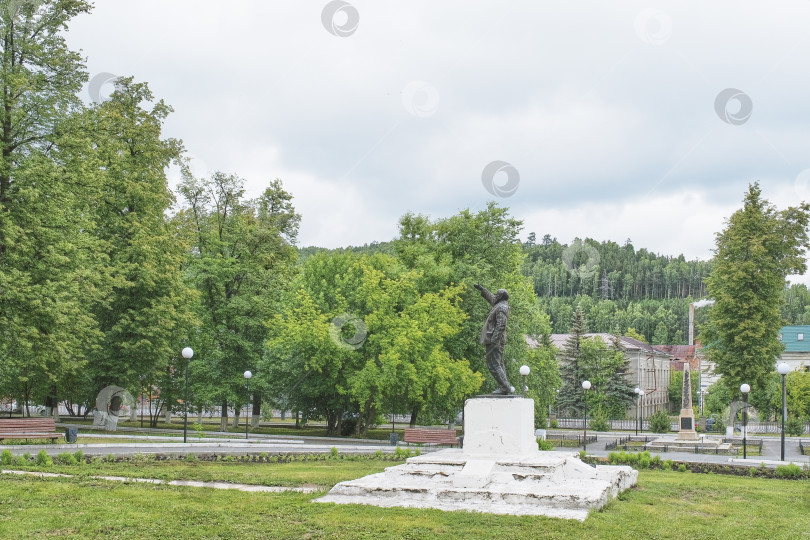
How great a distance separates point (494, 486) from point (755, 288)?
104ft

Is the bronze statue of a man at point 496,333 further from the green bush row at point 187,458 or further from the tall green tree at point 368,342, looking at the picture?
the tall green tree at point 368,342

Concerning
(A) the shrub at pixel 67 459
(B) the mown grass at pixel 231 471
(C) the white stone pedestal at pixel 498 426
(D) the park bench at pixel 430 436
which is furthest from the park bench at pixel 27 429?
(C) the white stone pedestal at pixel 498 426

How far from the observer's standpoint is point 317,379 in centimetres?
3053

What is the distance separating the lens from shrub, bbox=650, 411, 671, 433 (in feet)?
148

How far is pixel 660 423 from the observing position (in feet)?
149

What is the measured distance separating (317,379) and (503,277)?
9.71 meters

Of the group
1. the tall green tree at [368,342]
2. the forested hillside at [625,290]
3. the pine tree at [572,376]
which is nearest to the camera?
the tall green tree at [368,342]

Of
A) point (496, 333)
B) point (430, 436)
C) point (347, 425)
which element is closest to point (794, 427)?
point (347, 425)

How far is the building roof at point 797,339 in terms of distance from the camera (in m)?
74.8

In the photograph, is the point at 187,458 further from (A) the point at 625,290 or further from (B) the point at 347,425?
(A) the point at 625,290

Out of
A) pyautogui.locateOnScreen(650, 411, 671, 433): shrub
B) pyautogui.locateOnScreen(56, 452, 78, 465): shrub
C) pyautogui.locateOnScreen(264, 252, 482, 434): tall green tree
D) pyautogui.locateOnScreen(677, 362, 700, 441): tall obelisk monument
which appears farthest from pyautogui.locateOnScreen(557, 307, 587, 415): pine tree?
pyautogui.locateOnScreen(56, 452, 78, 465): shrub

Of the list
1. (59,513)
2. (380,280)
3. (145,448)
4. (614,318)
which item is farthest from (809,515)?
(614,318)

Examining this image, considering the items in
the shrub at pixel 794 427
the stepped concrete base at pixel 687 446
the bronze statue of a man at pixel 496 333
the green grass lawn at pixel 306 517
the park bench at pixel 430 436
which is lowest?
the shrub at pixel 794 427

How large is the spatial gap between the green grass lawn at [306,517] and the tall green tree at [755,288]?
2611cm
